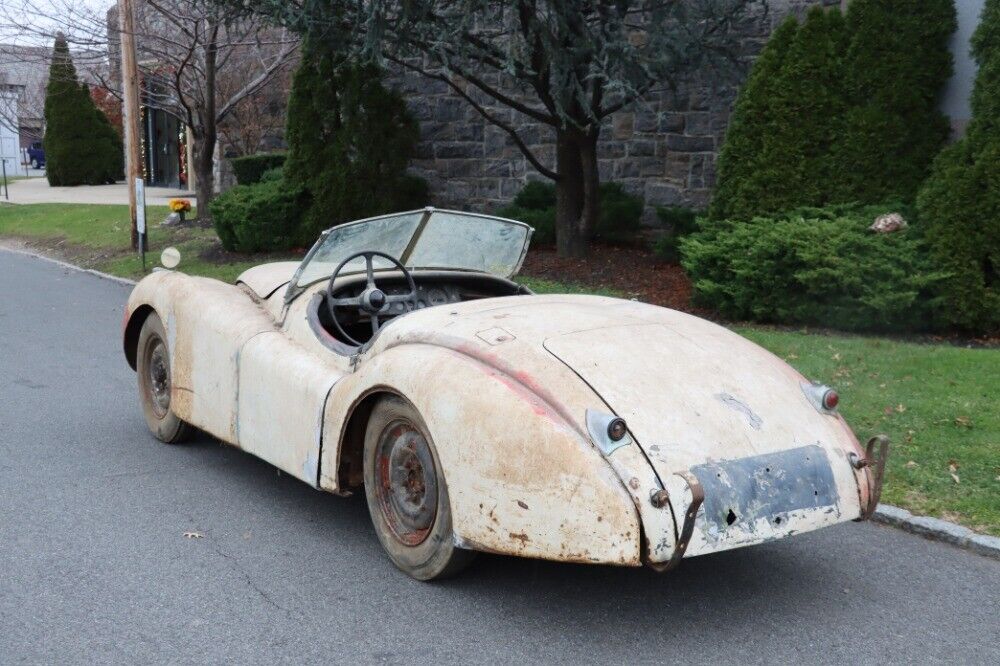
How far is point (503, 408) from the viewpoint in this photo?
3.90 metres

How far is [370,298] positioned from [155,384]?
6.11 feet

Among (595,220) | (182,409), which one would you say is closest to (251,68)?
(595,220)

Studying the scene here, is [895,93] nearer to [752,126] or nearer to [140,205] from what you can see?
[752,126]

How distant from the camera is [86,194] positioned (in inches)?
1253

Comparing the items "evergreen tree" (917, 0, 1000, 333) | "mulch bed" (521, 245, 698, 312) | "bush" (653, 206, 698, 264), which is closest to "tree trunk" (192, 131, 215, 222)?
"mulch bed" (521, 245, 698, 312)

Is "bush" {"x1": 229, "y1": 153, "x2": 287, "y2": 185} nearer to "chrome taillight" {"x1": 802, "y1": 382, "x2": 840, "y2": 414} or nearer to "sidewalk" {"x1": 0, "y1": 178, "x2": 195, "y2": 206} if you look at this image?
"sidewalk" {"x1": 0, "y1": 178, "x2": 195, "y2": 206}

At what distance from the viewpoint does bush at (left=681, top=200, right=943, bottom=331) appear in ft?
30.1

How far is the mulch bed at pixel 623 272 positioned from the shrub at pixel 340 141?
3.34 meters

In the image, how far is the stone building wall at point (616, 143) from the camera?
14.0 meters

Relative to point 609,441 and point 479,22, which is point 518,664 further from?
point 479,22

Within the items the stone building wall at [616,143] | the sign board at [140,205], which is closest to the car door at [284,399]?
the stone building wall at [616,143]

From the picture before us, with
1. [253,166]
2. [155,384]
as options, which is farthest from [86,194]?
[155,384]

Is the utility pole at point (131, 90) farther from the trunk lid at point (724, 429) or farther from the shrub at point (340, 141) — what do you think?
the trunk lid at point (724, 429)

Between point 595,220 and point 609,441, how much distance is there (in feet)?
34.0
